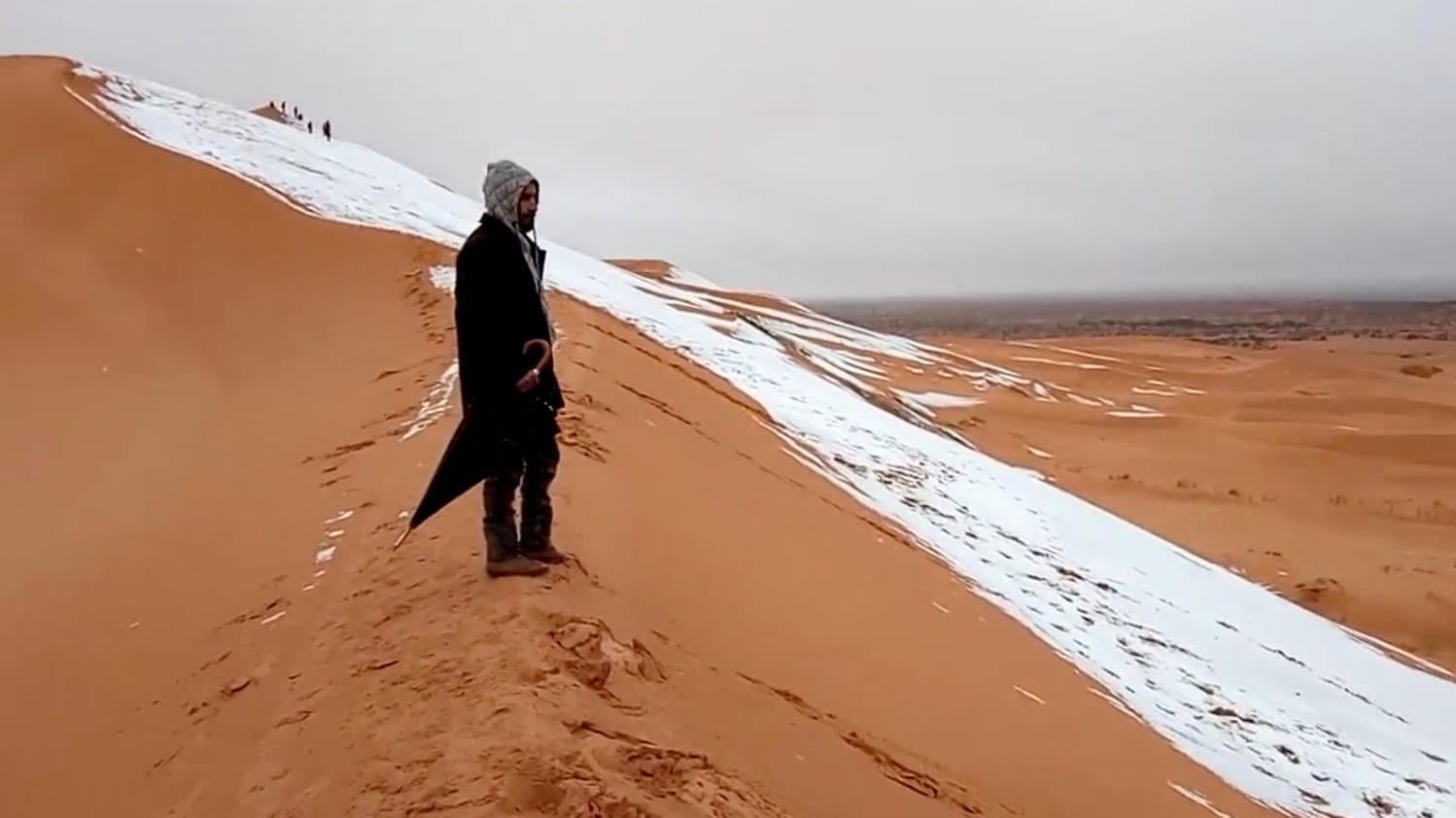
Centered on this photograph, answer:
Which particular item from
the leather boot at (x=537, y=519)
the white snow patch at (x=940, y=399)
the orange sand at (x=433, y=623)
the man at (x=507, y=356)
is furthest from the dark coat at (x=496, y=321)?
the white snow patch at (x=940, y=399)

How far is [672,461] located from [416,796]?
13.9 ft

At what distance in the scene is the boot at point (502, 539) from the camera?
390 cm

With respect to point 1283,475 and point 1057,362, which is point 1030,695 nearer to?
point 1283,475

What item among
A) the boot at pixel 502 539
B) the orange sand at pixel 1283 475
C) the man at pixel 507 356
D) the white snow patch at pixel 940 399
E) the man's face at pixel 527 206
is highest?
the man's face at pixel 527 206

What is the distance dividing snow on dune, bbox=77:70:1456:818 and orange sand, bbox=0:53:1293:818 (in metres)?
0.88

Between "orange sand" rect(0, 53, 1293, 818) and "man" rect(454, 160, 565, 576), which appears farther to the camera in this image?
"man" rect(454, 160, 565, 576)

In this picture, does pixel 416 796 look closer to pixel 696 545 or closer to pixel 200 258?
pixel 696 545

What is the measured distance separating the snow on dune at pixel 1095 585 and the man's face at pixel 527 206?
4.73m

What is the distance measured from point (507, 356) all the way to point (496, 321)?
130 millimetres

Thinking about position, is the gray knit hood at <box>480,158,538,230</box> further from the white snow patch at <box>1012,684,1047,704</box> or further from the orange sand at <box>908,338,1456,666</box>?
the orange sand at <box>908,338,1456,666</box>

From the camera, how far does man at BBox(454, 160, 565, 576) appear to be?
3.76 m

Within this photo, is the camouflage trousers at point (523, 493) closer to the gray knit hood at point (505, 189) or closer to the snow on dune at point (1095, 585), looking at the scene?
the gray knit hood at point (505, 189)

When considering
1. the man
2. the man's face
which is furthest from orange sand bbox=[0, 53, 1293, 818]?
the man's face

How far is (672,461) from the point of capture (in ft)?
22.3
